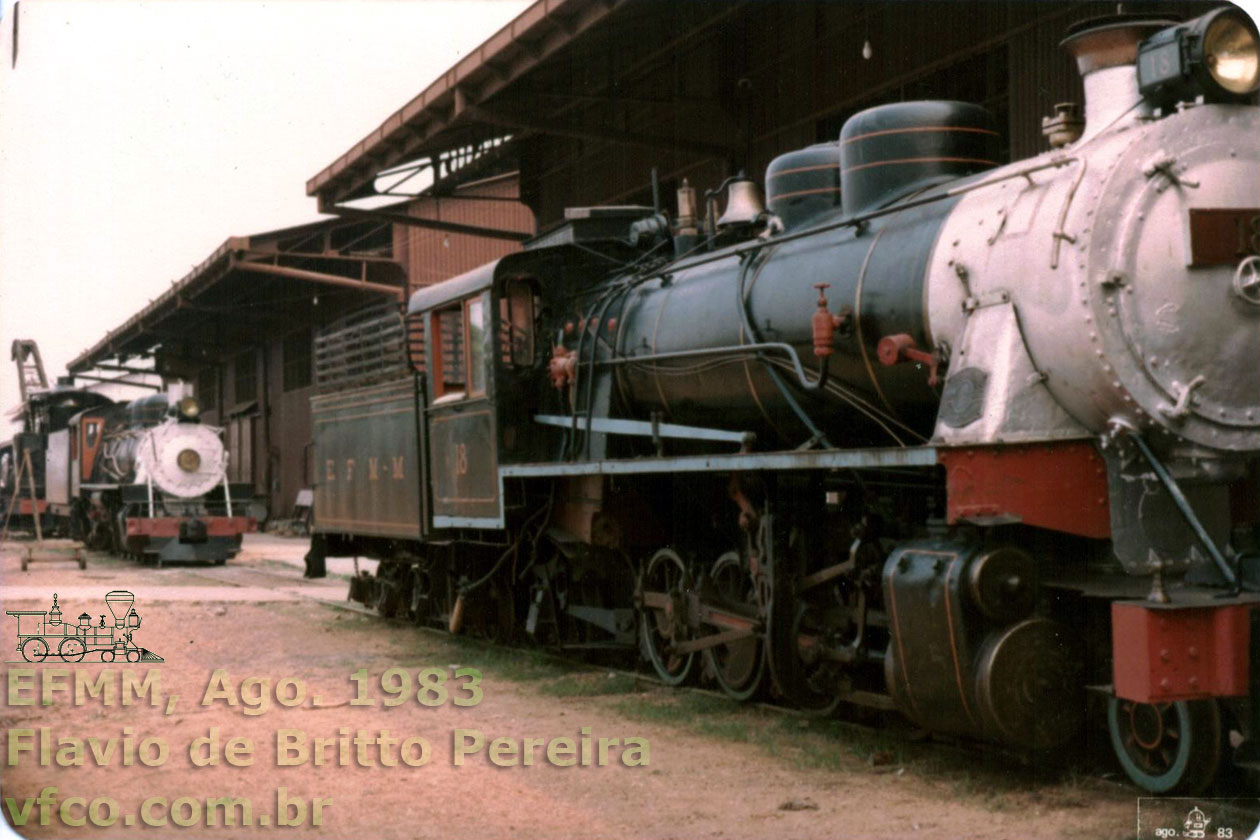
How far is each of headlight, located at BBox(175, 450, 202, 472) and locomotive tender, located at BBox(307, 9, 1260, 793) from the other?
13424 millimetres

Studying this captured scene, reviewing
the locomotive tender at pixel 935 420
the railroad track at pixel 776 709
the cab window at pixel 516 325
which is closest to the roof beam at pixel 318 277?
the railroad track at pixel 776 709

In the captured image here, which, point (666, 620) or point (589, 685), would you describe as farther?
point (589, 685)

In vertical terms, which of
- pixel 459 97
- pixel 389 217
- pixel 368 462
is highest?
pixel 459 97

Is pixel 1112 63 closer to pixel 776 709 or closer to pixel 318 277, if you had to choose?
pixel 776 709

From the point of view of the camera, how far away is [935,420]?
5.90 m

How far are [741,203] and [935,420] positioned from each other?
2.58 metres

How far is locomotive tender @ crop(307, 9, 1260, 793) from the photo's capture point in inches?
185

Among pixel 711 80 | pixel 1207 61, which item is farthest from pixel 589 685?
pixel 711 80

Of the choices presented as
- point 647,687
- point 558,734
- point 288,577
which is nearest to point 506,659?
point 647,687

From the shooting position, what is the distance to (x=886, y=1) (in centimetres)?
1066

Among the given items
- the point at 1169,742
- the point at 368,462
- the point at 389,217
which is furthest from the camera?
the point at 389,217

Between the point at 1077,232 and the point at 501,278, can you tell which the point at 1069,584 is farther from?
the point at 501,278

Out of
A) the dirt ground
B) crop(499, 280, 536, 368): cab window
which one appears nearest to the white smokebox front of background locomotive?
the dirt ground

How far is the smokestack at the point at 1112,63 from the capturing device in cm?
500
